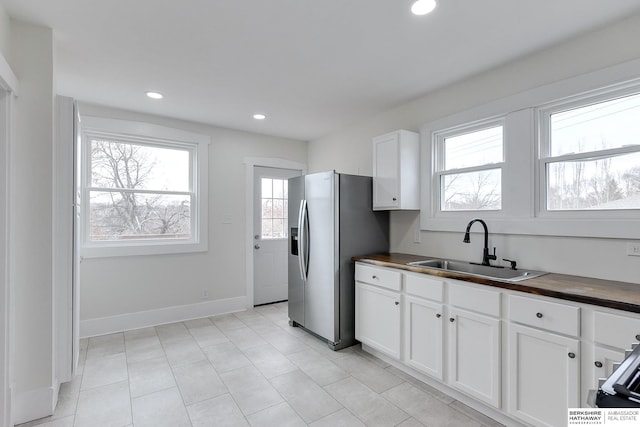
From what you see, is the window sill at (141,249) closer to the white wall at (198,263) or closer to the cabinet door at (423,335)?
the white wall at (198,263)

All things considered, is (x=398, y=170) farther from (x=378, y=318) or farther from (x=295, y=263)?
(x=295, y=263)

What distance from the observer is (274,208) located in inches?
186

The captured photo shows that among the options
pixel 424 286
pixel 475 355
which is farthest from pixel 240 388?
pixel 475 355

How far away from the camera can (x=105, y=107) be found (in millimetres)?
3486

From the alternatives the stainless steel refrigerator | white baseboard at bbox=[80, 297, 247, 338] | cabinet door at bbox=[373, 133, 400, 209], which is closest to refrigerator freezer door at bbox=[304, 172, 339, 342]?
the stainless steel refrigerator

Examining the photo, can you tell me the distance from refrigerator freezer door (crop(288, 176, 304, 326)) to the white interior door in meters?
0.80

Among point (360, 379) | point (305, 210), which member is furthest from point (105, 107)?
point (360, 379)

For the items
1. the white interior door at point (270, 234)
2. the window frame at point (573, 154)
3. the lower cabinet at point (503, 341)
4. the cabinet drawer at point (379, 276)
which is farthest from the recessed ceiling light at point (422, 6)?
the white interior door at point (270, 234)

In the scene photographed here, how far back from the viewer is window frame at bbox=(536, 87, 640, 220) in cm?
197

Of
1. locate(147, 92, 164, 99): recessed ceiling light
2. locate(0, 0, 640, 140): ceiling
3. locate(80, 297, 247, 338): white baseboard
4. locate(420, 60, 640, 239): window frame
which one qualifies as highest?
locate(0, 0, 640, 140): ceiling

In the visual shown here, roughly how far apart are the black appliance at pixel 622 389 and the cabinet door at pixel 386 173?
Result: 2.27 metres

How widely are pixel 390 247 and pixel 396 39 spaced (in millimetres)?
2079

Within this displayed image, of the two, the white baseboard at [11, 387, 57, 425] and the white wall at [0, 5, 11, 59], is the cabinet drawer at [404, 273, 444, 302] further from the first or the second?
the white wall at [0, 5, 11, 59]

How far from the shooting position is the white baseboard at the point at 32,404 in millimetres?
1979
